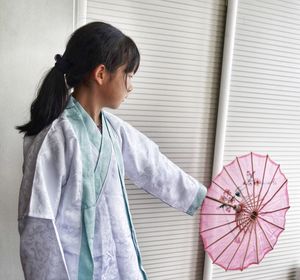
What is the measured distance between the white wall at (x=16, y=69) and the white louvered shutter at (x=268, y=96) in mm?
793

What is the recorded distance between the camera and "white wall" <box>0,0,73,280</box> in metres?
1.21

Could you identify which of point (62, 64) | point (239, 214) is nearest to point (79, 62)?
point (62, 64)

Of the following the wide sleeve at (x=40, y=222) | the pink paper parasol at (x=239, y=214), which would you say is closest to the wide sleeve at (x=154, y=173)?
the pink paper parasol at (x=239, y=214)

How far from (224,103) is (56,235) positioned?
0.95 m

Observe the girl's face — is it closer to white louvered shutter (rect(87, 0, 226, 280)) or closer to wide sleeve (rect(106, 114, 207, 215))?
wide sleeve (rect(106, 114, 207, 215))

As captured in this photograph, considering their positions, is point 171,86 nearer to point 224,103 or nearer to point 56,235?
point 224,103

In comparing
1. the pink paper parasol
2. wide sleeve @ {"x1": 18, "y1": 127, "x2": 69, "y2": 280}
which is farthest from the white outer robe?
the pink paper parasol

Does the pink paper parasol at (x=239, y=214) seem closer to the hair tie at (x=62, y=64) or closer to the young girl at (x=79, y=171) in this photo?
the young girl at (x=79, y=171)

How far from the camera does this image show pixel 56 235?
944 millimetres

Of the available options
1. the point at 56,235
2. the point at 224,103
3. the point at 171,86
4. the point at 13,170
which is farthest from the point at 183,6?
the point at 56,235

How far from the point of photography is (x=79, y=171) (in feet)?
3.29

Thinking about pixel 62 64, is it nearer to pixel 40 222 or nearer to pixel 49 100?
pixel 49 100

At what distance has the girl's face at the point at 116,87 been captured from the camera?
1.06 m

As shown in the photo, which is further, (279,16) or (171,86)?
(279,16)
